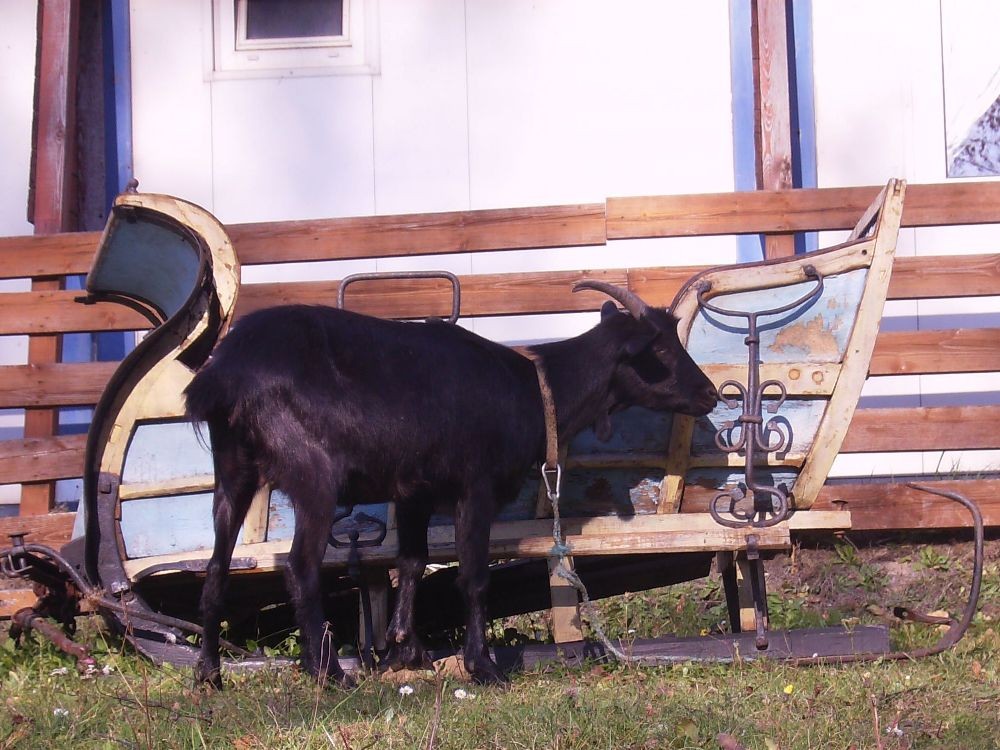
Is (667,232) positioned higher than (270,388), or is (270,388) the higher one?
(667,232)

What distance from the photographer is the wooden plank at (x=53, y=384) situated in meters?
6.34

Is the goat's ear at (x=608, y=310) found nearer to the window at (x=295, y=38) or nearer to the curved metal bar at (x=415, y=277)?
the curved metal bar at (x=415, y=277)

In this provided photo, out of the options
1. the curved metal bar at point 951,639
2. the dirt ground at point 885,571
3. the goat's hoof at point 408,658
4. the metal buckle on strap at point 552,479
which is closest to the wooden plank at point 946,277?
the dirt ground at point 885,571

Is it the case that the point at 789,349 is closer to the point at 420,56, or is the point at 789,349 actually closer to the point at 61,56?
the point at 420,56

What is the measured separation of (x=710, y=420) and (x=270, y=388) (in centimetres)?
190

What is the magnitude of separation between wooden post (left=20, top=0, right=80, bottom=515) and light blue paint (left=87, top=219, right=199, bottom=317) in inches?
47.1

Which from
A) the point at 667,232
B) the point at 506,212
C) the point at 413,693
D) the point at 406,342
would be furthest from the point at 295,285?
the point at 413,693

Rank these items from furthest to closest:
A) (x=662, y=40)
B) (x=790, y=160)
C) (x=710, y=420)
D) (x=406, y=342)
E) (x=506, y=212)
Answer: (x=662, y=40)
(x=790, y=160)
(x=506, y=212)
(x=710, y=420)
(x=406, y=342)

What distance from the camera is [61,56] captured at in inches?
270

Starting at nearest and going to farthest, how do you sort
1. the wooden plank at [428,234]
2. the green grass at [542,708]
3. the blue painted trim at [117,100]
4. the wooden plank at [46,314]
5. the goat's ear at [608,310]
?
the green grass at [542,708] < the goat's ear at [608,310] < the wooden plank at [428,234] < the wooden plank at [46,314] < the blue painted trim at [117,100]

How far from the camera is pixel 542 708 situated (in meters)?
3.92

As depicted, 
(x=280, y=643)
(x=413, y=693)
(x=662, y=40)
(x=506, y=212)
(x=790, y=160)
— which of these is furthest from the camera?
(x=662, y=40)

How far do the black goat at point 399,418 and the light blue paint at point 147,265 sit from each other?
723 millimetres

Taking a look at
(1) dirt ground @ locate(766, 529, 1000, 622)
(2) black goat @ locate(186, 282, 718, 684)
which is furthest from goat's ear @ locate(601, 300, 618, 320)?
(1) dirt ground @ locate(766, 529, 1000, 622)
